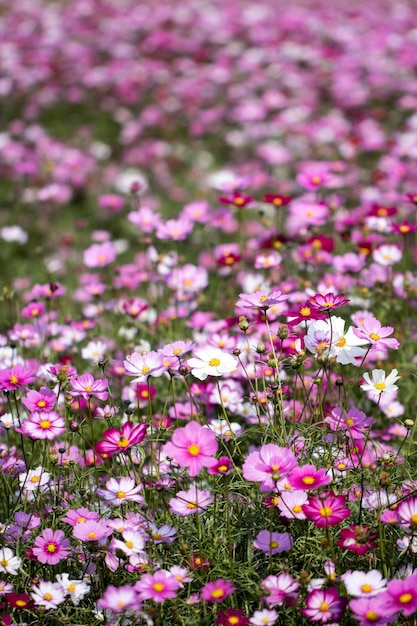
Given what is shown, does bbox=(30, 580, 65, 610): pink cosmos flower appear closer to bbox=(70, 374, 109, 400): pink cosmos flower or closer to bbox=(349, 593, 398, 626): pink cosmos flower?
bbox=(70, 374, 109, 400): pink cosmos flower

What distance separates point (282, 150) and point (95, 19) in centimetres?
391

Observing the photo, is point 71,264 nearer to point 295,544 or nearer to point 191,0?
point 295,544

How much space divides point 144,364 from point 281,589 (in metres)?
0.57

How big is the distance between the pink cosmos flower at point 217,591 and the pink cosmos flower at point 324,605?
5.5 inches

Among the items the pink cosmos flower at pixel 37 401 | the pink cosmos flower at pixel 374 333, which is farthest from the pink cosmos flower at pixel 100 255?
the pink cosmos flower at pixel 374 333

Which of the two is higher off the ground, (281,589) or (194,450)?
(194,450)

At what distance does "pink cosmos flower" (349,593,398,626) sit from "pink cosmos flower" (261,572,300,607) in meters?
0.12

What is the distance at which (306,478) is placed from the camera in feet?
4.76

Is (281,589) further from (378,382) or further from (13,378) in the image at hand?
(13,378)

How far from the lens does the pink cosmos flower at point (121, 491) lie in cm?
156

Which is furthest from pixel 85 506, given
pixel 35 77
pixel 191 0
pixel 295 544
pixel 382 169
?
pixel 191 0

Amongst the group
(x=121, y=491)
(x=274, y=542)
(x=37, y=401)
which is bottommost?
(x=274, y=542)

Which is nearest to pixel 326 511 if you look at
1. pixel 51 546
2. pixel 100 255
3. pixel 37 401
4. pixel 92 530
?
pixel 92 530

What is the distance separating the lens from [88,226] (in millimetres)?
4809
